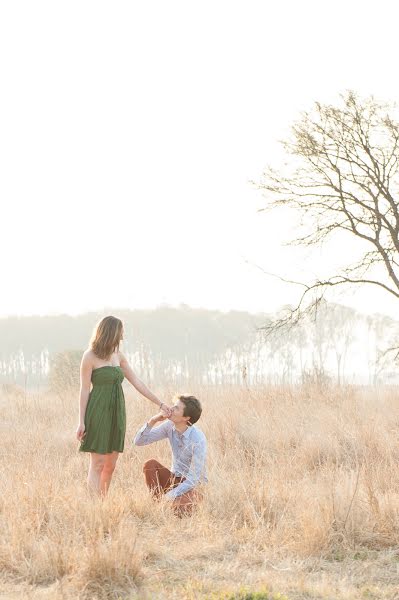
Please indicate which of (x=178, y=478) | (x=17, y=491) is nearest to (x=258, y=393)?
(x=178, y=478)

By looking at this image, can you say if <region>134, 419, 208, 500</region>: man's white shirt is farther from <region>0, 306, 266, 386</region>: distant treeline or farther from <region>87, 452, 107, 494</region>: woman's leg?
<region>0, 306, 266, 386</region>: distant treeline

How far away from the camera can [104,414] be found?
20.9ft

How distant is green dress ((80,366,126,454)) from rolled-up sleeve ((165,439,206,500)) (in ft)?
1.83

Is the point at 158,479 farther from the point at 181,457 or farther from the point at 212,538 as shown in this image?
the point at 212,538

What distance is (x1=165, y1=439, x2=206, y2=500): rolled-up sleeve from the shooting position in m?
6.22

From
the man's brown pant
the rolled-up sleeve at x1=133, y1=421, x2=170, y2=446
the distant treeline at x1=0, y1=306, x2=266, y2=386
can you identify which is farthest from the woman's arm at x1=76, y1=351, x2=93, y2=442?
the distant treeline at x1=0, y1=306, x2=266, y2=386

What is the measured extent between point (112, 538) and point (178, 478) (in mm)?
1806

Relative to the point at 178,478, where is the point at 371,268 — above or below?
above

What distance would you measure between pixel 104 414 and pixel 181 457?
66 centimetres

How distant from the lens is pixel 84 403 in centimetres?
640

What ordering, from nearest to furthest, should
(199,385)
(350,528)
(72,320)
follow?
(350,528)
(199,385)
(72,320)

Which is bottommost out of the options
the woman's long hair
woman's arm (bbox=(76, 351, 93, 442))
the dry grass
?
the dry grass

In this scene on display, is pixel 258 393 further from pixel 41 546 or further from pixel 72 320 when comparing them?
pixel 72 320

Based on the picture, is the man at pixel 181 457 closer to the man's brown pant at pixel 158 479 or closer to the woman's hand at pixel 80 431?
the man's brown pant at pixel 158 479
